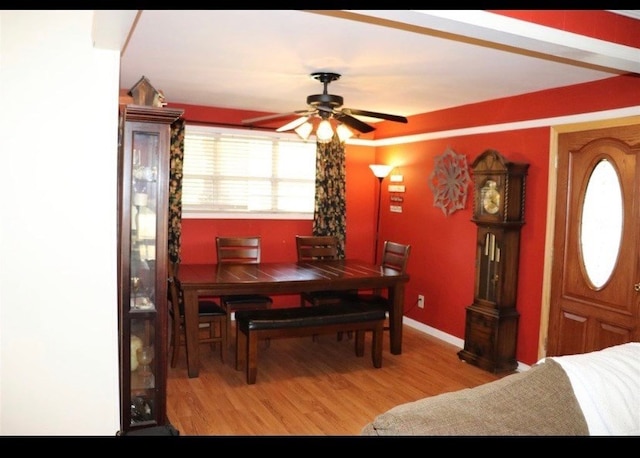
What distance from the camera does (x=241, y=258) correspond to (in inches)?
202

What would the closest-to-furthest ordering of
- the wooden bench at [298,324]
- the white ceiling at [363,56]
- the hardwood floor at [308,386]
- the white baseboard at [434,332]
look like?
the white ceiling at [363,56]
the hardwood floor at [308,386]
the wooden bench at [298,324]
the white baseboard at [434,332]

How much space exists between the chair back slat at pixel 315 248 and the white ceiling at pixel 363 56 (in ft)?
4.56

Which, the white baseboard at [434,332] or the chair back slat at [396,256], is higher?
the chair back slat at [396,256]

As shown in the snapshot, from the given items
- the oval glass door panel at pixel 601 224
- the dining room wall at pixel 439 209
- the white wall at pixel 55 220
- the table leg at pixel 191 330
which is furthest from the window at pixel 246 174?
the white wall at pixel 55 220

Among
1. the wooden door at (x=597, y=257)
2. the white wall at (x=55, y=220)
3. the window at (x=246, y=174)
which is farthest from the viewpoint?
the window at (x=246, y=174)

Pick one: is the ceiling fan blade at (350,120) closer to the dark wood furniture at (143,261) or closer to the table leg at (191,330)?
the dark wood furniture at (143,261)

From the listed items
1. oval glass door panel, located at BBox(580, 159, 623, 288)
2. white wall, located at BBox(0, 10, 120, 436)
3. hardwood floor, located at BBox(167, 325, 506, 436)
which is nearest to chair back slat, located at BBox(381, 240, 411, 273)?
hardwood floor, located at BBox(167, 325, 506, 436)

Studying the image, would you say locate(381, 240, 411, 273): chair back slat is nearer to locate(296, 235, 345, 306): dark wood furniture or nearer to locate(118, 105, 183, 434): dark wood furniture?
locate(296, 235, 345, 306): dark wood furniture

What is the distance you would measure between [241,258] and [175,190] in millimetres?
961

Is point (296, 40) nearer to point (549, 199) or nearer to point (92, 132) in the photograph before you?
point (92, 132)

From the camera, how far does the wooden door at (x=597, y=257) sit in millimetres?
3586

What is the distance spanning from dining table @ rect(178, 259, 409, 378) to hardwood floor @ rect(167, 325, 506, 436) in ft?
0.91

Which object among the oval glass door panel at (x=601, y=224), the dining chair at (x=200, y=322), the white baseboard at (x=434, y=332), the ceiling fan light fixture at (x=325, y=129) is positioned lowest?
the white baseboard at (x=434, y=332)
